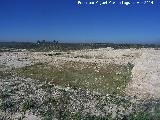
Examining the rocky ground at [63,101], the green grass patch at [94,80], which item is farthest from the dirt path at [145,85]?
the green grass patch at [94,80]

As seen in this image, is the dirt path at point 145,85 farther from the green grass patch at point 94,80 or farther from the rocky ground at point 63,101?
the green grass patch at point 94,80

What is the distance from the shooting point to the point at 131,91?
977 inches

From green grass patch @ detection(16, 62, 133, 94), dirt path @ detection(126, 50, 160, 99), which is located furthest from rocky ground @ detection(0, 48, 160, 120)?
green grass patch @ detection(16, 62, 133, 94)

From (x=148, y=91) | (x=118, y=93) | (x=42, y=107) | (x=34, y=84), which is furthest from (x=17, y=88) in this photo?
(x=148, y=91)

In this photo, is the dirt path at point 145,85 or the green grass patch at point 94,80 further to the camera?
the green grass patch at point 94,80

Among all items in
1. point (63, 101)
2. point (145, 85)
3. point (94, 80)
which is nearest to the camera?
point (63, 101)

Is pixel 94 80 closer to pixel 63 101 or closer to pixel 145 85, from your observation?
pixel 145 85

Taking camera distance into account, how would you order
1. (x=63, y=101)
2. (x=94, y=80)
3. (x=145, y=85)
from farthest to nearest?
(x=94, y=80) < (x=145, y=85) < (x=63, y=101)

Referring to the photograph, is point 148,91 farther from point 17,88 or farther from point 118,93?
point 17,88

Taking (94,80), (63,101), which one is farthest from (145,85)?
(63,101)

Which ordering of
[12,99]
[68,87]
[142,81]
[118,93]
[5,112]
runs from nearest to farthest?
[5,112] → [12,99] → [118,93] → [68,87] → [142,81]

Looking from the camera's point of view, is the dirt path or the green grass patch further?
the green grass patch

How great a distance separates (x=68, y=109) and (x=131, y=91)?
685cm

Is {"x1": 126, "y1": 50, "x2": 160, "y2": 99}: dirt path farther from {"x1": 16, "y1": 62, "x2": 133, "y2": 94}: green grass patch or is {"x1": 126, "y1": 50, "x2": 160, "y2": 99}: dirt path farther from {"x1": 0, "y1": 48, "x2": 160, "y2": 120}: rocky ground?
{"x1": 16, "y1": 62, "x2": 133, "y2": 94}: green grass patch
